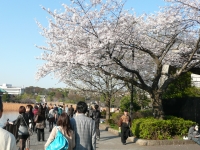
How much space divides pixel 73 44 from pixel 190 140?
19.9 ft

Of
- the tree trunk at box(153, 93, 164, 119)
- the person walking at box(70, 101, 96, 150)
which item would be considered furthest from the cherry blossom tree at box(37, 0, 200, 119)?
the person walking at box(70, 101, 96, 150)

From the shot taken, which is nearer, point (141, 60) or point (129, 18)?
point (129, 18)

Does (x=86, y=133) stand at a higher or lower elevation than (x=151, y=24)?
lower

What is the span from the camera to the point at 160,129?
42.9 feet

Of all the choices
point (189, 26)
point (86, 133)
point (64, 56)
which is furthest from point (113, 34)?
point (86, 133)

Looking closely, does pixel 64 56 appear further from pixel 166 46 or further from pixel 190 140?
pixel 190 140

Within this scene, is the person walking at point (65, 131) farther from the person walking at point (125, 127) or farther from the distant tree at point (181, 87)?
the distant tree at point (181, 87)

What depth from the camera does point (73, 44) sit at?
44.1 feet

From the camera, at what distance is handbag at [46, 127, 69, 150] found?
5309 mm

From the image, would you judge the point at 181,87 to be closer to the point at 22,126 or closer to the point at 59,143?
the point at 22,126

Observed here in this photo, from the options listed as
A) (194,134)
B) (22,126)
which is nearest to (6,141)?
(22,126)

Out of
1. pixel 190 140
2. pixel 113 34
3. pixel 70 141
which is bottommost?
pixel 190 140

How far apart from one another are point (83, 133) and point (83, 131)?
1.3 inches

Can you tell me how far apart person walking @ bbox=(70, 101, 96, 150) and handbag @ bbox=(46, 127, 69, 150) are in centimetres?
23
